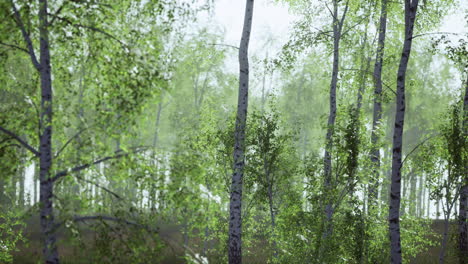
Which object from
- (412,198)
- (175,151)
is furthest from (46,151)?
(412,198)

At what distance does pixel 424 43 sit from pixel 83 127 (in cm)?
2621

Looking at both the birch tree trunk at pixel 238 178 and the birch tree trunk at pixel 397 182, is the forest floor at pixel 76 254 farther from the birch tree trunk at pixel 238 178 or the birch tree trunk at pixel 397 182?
the birch tree trunk at pixel 397 182

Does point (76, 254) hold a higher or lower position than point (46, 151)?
lower

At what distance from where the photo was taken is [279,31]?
3173 cm

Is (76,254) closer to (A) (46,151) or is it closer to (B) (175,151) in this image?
(A) (46,151)

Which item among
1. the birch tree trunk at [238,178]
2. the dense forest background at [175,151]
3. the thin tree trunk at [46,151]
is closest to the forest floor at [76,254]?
the dense forest background at [175,151]

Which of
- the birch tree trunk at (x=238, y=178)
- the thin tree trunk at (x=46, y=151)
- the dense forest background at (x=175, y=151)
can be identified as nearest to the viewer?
the thin tree trunk at (x=46, y=151)

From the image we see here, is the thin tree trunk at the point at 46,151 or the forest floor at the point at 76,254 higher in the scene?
the thin tree trunk at the point at 46,151

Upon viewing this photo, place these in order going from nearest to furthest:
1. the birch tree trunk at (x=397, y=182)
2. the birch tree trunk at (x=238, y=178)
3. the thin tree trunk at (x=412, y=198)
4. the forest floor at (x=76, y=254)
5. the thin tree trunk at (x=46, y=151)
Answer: the thin tree trunk at (x=46, y=151), the birch tree trunk at (x=397, y=182), the birch tree trunk at (x=238, y=178), the thin tree trunk at (x=412, y=198), the forest floor at (x=76, y=254)

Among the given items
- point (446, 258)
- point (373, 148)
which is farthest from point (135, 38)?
point (446, 258)

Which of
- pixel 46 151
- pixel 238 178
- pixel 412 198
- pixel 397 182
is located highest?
pixel 46 151

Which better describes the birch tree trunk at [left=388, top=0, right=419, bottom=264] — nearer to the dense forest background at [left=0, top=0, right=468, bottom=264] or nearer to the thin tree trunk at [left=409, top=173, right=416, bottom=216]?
the dense forest background at [left=0, top=0, right=468, bottom=264]

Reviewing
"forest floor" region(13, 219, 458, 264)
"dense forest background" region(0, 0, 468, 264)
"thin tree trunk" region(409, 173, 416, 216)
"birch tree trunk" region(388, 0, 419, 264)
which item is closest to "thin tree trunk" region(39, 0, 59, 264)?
"dense forest background" region(0, 0, 468, 264)

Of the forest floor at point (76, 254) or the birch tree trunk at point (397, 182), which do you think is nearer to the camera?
the birch tree trunk at point (397, 182)
